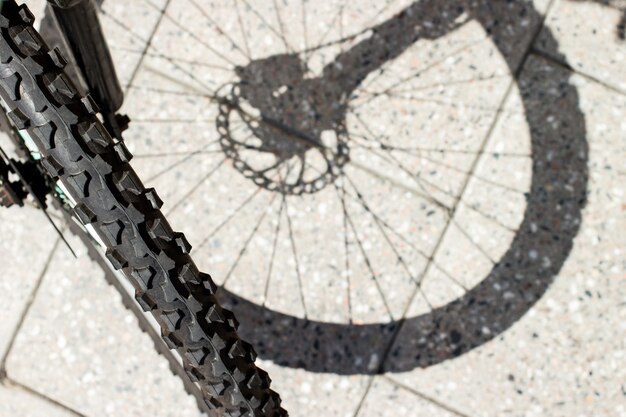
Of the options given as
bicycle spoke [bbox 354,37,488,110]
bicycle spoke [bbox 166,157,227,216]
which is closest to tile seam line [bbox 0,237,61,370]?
bicycle spoke [bbox 166,157,227,216]

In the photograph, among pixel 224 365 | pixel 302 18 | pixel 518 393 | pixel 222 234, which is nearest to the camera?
pixel 224 365

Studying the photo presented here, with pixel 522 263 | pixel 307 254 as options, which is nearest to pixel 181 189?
pixel 307 254

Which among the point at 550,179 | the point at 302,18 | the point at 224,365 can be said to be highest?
the point at 302,18

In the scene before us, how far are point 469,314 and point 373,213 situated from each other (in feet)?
1.96

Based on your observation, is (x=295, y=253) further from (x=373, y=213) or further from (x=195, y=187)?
(x=195, y=187)

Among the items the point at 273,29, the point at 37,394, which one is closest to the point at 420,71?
the point at 273,29

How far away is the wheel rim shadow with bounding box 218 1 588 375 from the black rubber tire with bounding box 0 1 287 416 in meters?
1.10

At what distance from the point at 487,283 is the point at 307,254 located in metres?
0.78

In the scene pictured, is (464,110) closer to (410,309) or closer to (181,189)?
(410,309)

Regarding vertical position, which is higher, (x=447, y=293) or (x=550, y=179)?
(x=550, y=179)

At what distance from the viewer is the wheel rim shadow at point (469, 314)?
3.50m

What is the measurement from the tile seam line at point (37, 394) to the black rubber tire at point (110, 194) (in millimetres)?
1276

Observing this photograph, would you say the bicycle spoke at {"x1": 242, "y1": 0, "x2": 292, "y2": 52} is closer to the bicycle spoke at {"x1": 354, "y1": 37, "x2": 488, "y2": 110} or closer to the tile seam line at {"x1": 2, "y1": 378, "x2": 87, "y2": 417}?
the bicycle spoke at {"x1": 354, "y1": 37, "x2": 488, "y2": 110}

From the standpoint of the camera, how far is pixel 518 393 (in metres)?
3.43
